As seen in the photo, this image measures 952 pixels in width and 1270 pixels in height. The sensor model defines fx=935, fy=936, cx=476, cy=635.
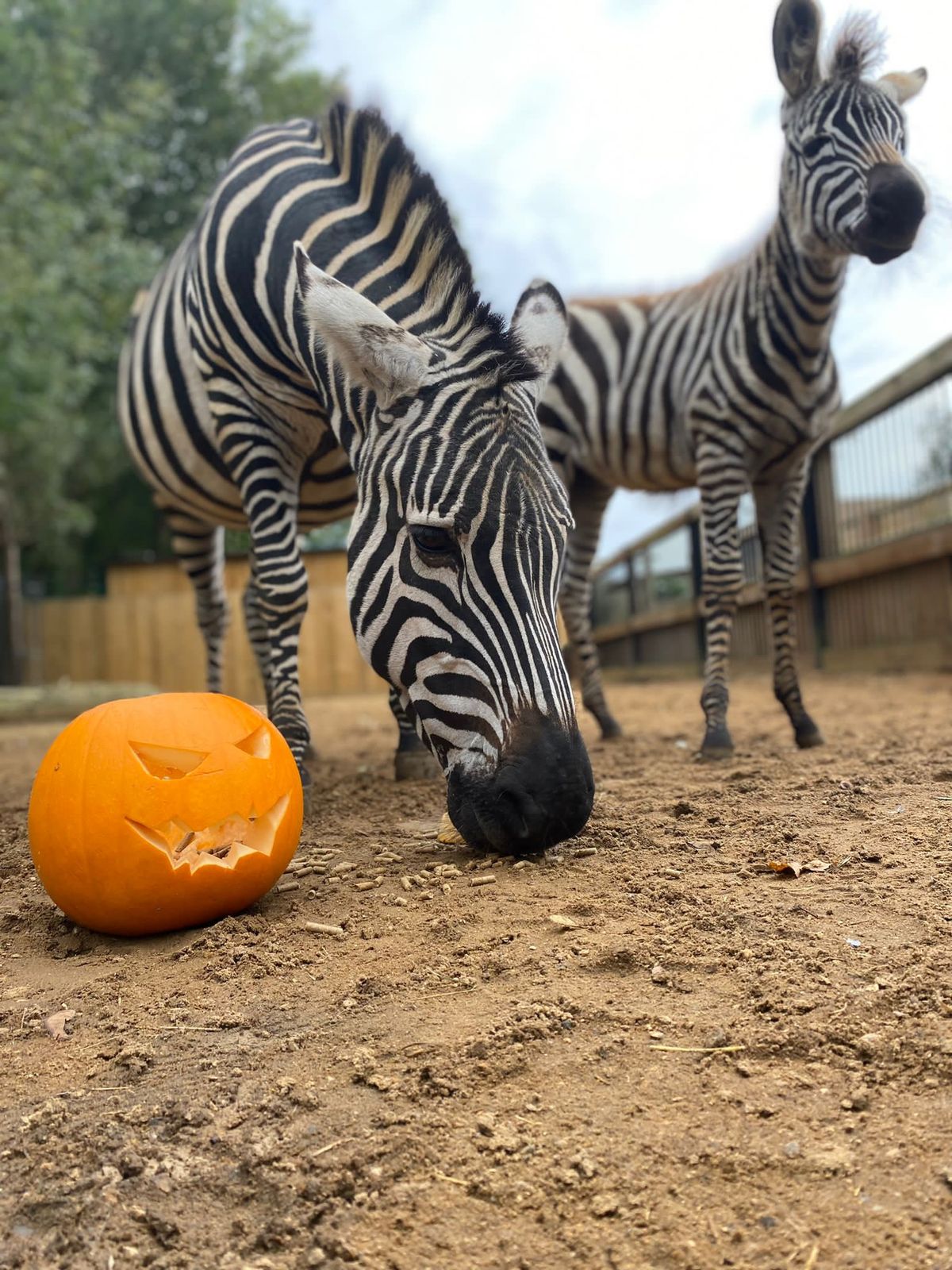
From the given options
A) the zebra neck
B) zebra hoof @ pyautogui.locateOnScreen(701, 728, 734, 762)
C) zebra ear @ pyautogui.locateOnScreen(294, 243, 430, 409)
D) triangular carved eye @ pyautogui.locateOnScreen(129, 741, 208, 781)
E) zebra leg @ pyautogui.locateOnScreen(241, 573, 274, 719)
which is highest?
the zebra neck

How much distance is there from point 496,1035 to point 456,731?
93 cm

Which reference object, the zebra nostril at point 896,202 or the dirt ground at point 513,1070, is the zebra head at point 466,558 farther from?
the zebra nostril at point 896,202

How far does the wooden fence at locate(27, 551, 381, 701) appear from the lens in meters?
15.4

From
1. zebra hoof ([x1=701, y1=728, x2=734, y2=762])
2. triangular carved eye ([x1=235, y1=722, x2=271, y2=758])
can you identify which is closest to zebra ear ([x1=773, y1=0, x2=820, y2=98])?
zebra hoof ([x1=701, y1=728, x2=734, y2=762])

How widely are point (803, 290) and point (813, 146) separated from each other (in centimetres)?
60

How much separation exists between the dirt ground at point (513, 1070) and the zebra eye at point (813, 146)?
122 inches

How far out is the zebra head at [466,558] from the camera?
232 cm

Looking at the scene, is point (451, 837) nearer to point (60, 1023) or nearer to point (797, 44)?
point (60, 1023)

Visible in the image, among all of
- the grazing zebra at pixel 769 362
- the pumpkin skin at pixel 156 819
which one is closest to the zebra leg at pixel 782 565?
the grazing zebra at pixel 769 362

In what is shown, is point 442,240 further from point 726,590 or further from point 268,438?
point 726,590

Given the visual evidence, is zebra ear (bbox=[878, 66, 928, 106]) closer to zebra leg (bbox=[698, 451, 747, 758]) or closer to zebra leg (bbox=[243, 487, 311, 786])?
zebra leg (bbox=[698, 451, 747, 758])

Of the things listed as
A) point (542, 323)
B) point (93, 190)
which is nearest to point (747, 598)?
point (542, 323)

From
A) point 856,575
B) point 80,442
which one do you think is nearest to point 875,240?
point 856,575

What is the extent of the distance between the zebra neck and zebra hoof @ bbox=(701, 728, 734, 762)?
1.81m
